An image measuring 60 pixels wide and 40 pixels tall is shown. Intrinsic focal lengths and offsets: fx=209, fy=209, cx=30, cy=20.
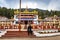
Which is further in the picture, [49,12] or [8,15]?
[49,12]

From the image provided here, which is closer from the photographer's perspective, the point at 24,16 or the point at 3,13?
the point at 24,16

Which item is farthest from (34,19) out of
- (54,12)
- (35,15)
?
(54,12)

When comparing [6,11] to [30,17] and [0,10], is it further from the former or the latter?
[30,17]

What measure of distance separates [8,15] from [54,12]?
2867 cm

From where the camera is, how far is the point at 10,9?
3752 inches

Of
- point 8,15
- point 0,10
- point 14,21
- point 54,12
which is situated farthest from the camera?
point 54,12

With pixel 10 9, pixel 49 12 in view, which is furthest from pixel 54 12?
pixel 10 9

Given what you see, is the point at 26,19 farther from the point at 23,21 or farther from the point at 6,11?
the point at 6,11

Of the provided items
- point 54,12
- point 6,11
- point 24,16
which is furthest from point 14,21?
point 54,12

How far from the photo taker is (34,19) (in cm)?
5672

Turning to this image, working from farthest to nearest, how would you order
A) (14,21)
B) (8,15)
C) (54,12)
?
1. (54,12)
2. (8,15)
3. (14,21)

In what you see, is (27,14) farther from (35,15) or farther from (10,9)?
(10,9)

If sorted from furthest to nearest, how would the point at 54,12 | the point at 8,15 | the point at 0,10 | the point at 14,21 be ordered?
the point at 54,12, the point at 0,10, the point at 8,15, the point at 14,21

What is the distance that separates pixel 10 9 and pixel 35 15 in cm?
4042
